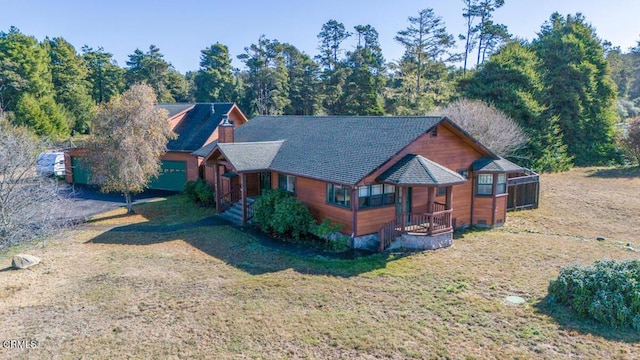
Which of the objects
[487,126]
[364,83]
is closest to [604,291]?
[487,126]

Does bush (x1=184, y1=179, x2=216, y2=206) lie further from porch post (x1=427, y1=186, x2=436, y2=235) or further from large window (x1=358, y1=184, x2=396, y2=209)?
porch post (x1=427, y1=186, x2=436, y2=235)

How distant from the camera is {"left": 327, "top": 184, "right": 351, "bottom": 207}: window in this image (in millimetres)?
14859

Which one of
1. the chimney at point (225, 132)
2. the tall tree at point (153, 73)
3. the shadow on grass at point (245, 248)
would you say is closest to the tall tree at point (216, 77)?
the tall tree at point (153, 73)

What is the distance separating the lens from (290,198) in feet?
54.7

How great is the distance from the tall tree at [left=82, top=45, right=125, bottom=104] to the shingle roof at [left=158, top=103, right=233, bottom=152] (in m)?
32.8

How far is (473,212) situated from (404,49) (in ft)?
102

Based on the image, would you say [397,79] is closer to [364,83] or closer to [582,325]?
[364,83]

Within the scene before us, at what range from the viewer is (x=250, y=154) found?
18844 millimetres

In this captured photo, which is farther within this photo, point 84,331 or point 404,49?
point 404,49

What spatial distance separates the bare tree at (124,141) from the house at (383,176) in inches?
128

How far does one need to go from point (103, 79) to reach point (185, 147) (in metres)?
40.6

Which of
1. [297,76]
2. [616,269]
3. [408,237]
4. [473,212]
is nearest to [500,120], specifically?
[473,212]

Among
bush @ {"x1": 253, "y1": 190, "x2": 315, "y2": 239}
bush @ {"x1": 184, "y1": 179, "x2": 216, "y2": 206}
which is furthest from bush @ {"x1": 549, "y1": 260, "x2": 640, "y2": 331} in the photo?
bush @ {"x1": 184, "y1": 179, "x2": 216, "y2": 206}

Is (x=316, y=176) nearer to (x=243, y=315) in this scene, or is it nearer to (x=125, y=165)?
(x=243, y=315)
